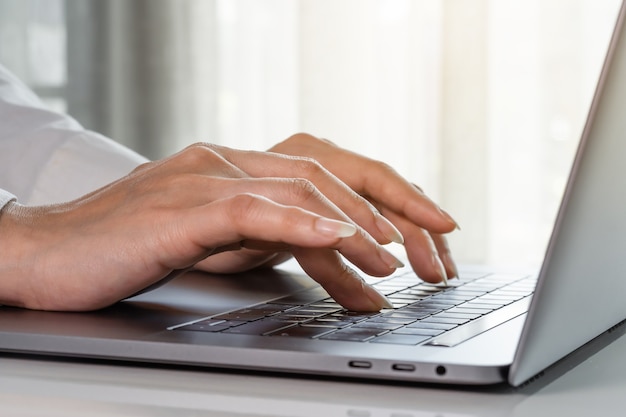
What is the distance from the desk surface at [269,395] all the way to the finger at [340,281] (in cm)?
16

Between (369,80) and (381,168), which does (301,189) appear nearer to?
(381,168)

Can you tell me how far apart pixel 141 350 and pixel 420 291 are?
1.05 ft

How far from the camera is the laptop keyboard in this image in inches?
20.3

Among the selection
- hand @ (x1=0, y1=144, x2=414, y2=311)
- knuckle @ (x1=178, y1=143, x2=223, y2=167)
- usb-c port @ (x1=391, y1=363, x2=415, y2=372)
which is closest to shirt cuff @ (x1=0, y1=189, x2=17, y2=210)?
hand @ (x1=0, y1=144, x2=414, y2=311)

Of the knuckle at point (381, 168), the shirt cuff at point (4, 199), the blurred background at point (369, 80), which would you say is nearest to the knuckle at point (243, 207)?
the shirt cuff at point (4, 199)

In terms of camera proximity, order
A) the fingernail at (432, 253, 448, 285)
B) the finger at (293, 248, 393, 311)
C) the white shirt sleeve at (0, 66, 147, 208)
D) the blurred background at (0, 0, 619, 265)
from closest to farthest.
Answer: the finger at (293, 248, 393, 311) → the fingernail at (432, 253, 448, 285) → the white shirt sleeve at (0, 66, 147, 208) → the blurred background at (0, 0, 619, 265)

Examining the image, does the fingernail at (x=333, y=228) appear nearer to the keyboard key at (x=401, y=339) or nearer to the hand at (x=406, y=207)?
the keyboard key at (x=401, y=339)

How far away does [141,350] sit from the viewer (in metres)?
0.49

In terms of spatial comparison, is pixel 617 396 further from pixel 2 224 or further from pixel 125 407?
pixel 2 224

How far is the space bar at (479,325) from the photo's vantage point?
488mm

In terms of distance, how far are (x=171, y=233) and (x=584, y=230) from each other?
270mm

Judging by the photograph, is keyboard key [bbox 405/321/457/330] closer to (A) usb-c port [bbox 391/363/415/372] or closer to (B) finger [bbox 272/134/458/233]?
(A) usb-c port [bbox 391/363/415/372]

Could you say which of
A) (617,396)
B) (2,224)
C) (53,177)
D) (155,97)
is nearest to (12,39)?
(155,97)

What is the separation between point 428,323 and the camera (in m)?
0.56
